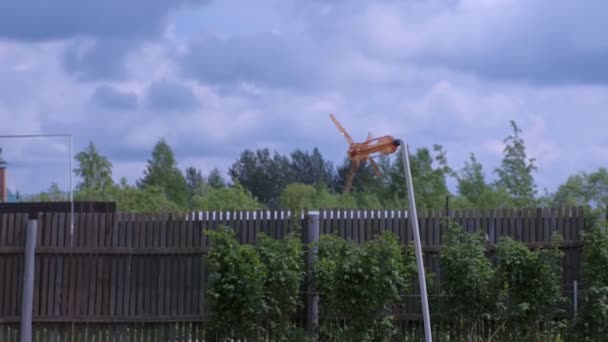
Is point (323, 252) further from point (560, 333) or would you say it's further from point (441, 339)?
point (560, 333)

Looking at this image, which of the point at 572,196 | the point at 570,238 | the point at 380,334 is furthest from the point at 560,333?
the point at 572,196

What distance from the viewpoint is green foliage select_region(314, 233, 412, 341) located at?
46.9ft

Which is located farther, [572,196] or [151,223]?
[572,196]

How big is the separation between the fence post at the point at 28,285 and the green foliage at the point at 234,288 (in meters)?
2.73

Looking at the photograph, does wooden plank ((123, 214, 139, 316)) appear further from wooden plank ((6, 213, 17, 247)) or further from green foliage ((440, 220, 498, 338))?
green foliage ((440, 220, 498, 338))

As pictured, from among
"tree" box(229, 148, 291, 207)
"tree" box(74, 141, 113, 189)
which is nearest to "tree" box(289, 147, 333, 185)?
"tree" box(229, 148, 291, 207)

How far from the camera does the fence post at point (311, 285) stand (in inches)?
581

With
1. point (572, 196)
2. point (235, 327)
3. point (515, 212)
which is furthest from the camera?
point (572, 196)

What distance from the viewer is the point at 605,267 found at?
14414 millimetres

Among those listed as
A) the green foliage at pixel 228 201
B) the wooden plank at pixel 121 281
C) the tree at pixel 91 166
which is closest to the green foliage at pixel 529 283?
the wooden plank at pixel 121 281

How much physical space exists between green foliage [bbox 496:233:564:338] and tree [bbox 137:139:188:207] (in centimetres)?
5207

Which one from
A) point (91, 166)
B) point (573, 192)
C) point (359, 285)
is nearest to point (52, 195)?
point (91, 166)

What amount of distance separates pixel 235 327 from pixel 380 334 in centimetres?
219

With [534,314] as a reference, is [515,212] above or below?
above
